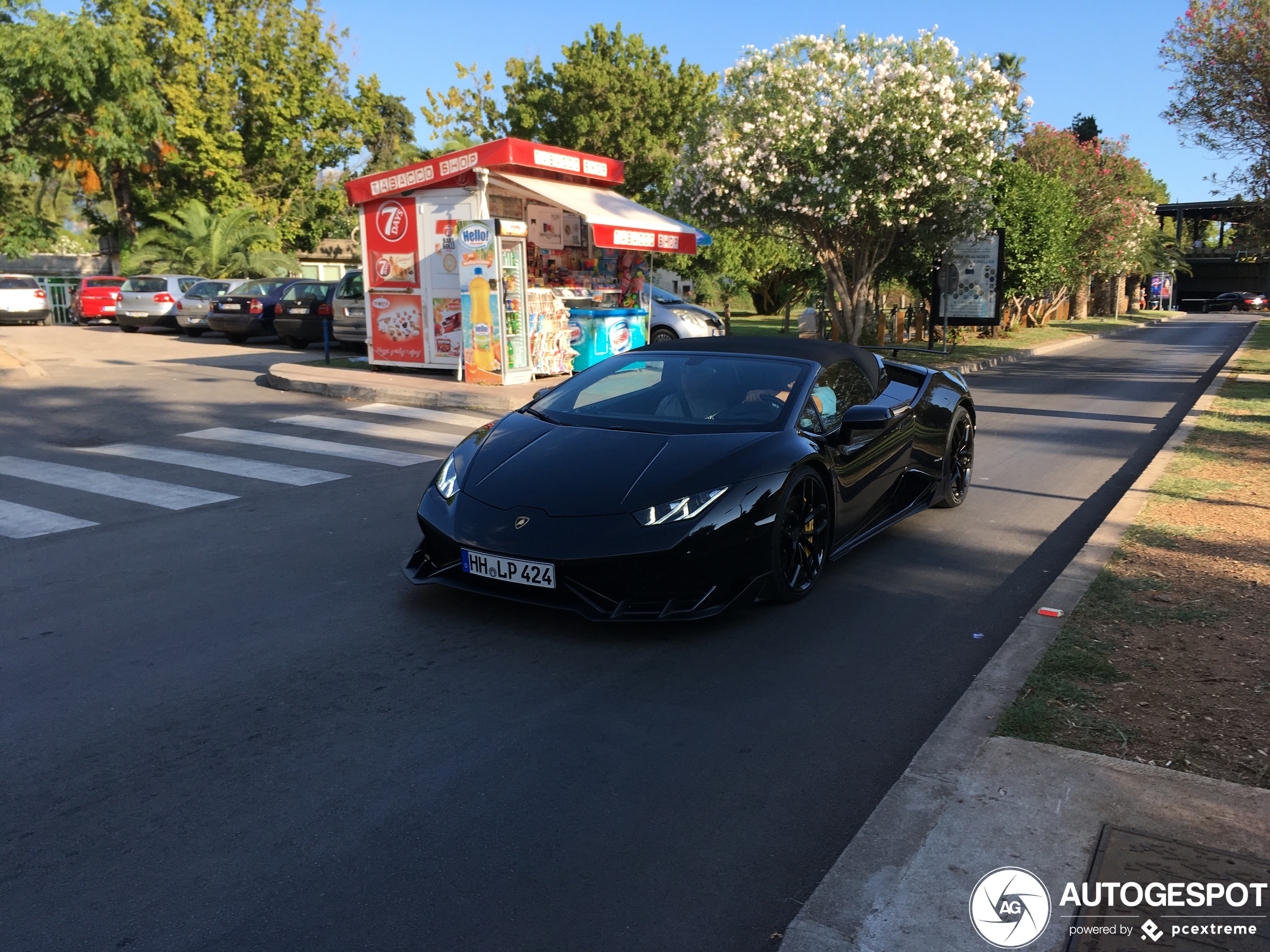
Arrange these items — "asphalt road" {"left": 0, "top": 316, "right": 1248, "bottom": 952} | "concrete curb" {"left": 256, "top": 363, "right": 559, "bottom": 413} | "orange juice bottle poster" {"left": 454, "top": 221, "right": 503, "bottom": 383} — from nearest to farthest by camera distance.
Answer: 1. "asphalt road" {"left": 0, "top": 316, "right": 1248, "bottom": 952}
2. "concrete curb" {"left": 256, "top": 363, "right": 559, "bottom": 413}
3. "orange juice bottle poster" {"left": 454, "top": 221, "right": 503, "bottom": 383}

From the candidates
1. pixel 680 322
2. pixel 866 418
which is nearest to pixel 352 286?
pixel 680 322

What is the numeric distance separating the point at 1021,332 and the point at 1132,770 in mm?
34446

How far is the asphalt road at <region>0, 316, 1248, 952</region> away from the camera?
2719mm

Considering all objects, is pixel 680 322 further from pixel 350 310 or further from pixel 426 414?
pixel 426 414

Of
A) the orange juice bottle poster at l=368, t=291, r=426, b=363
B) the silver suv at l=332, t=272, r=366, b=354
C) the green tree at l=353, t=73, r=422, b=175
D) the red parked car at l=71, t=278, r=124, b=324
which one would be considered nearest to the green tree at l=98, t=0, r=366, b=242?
the green tree at l=353, t=73, r=422, b=175

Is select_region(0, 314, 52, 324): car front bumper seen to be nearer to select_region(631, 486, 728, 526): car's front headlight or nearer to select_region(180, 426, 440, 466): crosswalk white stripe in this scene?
select_region(180, 426, 440, 466): crosswalk white stripe

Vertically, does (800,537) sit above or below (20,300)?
below

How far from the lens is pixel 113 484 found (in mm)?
8273

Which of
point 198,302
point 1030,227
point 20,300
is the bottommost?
point 198,302

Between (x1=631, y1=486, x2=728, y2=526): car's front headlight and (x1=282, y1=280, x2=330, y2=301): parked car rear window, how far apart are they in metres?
19.5

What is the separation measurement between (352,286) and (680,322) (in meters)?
7.28

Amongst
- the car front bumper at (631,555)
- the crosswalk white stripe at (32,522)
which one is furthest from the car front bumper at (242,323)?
the car front bumper at (631,555)

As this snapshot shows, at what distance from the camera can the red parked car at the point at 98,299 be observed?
1208 inches

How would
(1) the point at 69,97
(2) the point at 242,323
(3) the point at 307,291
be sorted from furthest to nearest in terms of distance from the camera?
1. (1) the point at 69,97
2. (2) the point at 242,323
3. (3) the point at 307,291
